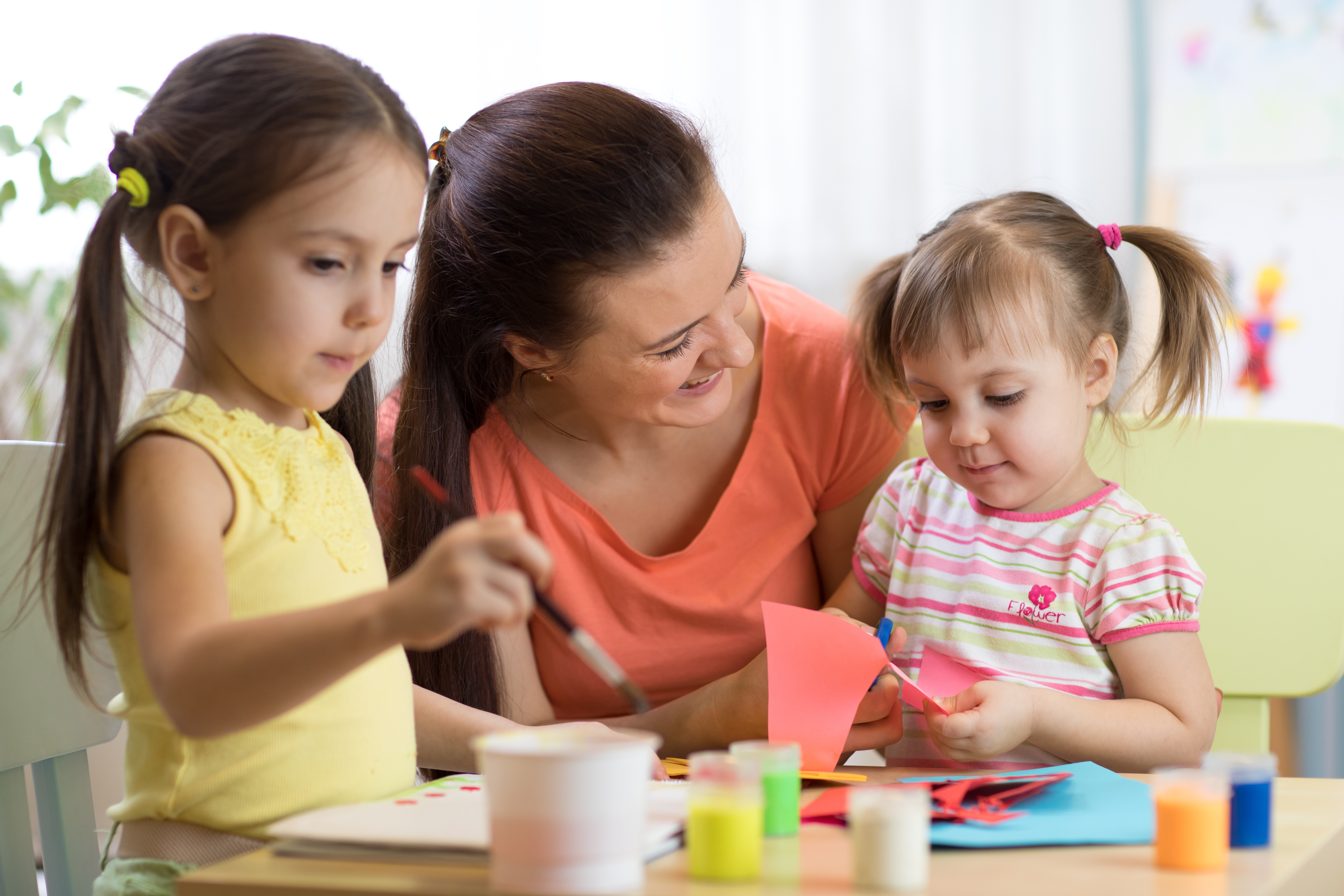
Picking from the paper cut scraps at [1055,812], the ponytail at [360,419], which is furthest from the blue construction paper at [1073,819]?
the ponytail at [360,419]

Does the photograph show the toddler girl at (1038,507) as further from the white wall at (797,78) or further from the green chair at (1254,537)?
the white wall at (797,78)

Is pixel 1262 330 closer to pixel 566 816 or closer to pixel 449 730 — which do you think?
pixel 449 730

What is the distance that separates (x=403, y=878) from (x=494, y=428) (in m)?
0.75

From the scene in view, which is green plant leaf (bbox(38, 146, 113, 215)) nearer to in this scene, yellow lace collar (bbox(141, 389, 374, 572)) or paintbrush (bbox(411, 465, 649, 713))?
yellow lace collar (bbox(141, 389, 374, 572))

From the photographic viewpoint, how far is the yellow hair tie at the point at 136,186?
79cm

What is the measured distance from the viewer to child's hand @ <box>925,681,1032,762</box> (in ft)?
3.16

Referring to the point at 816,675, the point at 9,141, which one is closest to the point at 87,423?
the point at 816,675

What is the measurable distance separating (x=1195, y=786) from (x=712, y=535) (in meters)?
0.71

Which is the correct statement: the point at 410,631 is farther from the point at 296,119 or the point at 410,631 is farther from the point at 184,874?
the point at 296,119

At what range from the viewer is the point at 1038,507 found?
3.84ft

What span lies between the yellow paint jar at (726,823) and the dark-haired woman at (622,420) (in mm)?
426

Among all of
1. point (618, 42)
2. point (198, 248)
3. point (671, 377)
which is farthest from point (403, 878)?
point (618, 42)

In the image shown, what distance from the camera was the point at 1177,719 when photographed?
1.04 m

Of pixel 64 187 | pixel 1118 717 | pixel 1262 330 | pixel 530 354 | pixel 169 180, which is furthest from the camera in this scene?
pixel 1262 330
